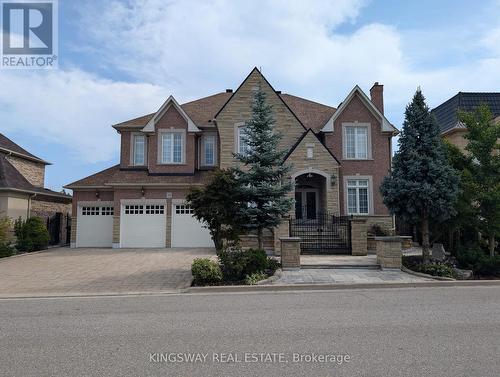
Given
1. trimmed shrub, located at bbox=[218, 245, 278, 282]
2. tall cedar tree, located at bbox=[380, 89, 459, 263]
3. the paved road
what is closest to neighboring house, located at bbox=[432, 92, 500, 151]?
tall cedar tree, located at bbox=[380, 89, 459, 263]

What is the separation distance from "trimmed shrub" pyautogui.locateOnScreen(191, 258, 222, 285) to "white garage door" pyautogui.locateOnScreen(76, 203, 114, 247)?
1265cm

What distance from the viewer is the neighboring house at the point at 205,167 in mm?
20641

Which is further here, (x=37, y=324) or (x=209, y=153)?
(x=209, y=153)

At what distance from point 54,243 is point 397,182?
21.5m

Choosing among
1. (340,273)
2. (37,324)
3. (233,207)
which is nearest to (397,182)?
(340,273)

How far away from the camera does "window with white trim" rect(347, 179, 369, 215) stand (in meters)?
21.0

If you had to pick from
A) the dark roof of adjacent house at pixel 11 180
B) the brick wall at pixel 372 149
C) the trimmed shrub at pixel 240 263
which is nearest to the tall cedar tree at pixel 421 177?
the trimmed shrub at pixel 240 263

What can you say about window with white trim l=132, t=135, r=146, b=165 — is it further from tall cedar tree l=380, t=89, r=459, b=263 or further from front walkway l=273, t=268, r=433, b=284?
tall cedar tree l=380, t=89, r=459, b=263

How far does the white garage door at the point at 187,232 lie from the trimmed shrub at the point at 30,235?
7098mm

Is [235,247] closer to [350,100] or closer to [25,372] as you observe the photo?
[25,372]

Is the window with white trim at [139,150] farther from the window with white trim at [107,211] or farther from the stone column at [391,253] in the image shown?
the stone column at [391,253]

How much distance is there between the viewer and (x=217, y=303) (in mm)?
8492

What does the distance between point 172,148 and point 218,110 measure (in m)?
4.65

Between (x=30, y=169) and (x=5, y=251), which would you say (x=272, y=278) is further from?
(x=30, y=169)
